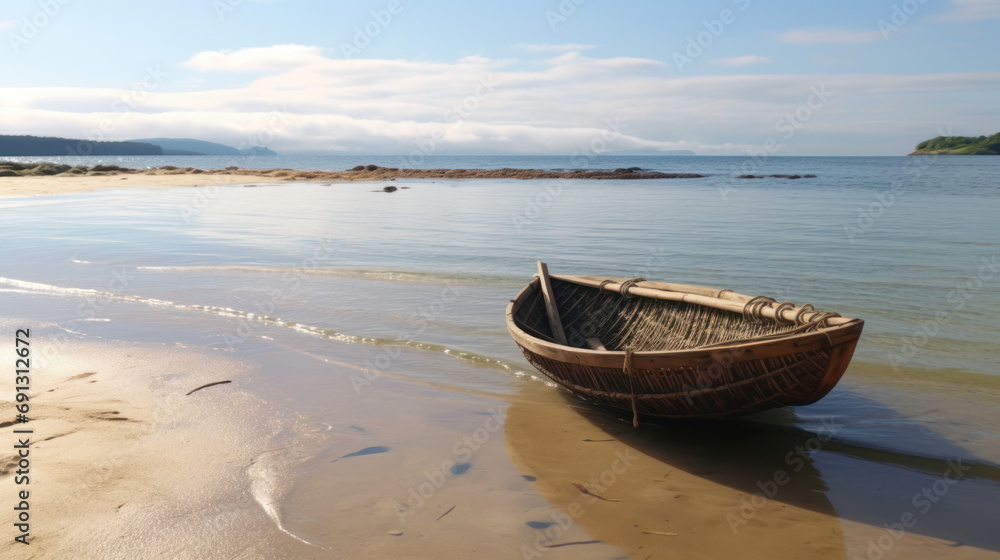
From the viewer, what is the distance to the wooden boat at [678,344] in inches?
157

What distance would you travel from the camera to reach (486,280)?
1083cm

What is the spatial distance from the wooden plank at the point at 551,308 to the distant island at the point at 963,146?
4900 inches

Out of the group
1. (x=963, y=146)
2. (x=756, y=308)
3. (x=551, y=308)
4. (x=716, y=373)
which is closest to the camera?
(x=716, y=373)

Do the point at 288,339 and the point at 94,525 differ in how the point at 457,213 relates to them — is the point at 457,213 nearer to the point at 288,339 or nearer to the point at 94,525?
the point at 288,339

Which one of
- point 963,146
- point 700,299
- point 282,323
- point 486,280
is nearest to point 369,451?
point 700,299

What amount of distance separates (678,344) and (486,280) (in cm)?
543

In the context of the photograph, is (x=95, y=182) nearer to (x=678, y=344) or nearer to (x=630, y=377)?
(x=678, y=344)

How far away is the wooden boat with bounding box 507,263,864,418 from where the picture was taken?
3.98 metres

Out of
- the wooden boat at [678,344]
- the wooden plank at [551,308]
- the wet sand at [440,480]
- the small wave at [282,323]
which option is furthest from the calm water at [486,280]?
the wooden boat at [678,344]

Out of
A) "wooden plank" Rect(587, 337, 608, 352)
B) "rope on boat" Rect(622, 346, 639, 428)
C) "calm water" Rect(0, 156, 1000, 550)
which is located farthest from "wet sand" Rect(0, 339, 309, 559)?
"wooden plank" Rect(587, 337, 608, 352)

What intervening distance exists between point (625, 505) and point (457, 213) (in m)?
19.2

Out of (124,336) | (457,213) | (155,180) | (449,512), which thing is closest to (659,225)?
(457,213)

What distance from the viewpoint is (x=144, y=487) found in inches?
147

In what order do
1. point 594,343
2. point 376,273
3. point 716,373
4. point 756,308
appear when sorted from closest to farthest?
1. point 716,373
2. point 756,308
3. point 594,343
4. point 376,273
